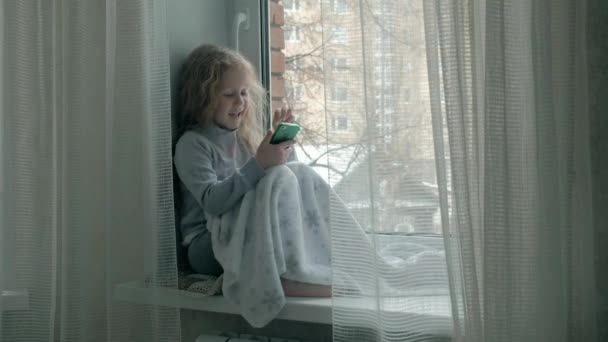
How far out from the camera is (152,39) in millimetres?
1556

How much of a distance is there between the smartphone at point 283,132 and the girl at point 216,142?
0.01 m

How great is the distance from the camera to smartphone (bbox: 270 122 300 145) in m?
1.48

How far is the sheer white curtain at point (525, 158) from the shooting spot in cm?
112

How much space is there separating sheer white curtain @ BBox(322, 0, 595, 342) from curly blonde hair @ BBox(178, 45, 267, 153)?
1.75ft

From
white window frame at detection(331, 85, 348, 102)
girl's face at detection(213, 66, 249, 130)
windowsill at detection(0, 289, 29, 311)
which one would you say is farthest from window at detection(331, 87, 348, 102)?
windowsill at detection(0, 289, 29, 311)

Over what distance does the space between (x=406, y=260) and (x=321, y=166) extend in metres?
0.51

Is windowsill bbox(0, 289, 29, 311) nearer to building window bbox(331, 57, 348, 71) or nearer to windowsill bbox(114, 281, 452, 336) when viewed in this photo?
windowsill bbox(114, 281, 452, 336)

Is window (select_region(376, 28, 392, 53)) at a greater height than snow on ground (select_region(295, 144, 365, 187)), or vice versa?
window (select_region(376, 28, 392, 53))

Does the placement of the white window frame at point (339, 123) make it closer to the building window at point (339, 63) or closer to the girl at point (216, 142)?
the building window at point (339, 63)

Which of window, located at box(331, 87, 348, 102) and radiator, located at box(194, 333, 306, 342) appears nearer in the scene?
window, located at box(331, 87, 348, 102)

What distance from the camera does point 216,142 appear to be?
65.7 inches

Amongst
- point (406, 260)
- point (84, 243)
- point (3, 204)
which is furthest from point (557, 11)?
point (3, 204)

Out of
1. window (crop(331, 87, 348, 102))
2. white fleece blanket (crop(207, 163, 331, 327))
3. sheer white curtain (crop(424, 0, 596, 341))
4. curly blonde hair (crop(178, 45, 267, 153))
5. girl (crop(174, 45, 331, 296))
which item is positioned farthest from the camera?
curly blonde hair (crop(178, 45, 267, 153))

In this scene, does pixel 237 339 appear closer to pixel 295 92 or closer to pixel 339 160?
pixel 339 160
